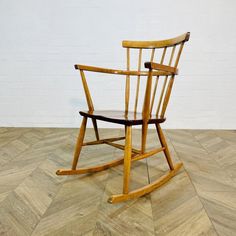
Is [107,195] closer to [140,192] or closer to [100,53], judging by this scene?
[140,192]

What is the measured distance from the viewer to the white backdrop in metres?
2.05

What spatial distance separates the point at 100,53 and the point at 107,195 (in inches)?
61.7

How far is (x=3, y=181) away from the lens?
105 cm

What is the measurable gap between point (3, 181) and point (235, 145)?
5.42 feet

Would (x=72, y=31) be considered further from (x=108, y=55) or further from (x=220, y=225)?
(x=220, y=225)

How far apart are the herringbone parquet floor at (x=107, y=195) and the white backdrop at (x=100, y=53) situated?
713 mm

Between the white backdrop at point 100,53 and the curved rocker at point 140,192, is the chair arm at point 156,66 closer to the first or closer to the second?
the curved rocker at point 140,192

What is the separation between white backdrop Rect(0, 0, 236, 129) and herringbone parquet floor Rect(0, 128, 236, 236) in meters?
0.71

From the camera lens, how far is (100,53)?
212cm

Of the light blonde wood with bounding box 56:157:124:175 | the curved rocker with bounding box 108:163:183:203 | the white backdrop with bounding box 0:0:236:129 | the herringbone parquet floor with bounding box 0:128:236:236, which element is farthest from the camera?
the white backdrop with bounding box 0:0:236:129

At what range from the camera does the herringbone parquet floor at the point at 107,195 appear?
723mm

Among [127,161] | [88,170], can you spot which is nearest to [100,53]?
[88,170]

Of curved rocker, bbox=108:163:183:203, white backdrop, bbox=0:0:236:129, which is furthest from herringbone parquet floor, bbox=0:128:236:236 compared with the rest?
white backdrop, bbox=0:0:236:129

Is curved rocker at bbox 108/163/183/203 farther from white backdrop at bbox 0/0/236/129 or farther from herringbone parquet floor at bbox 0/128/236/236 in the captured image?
white backdrop at bbox 0/0/236/129
